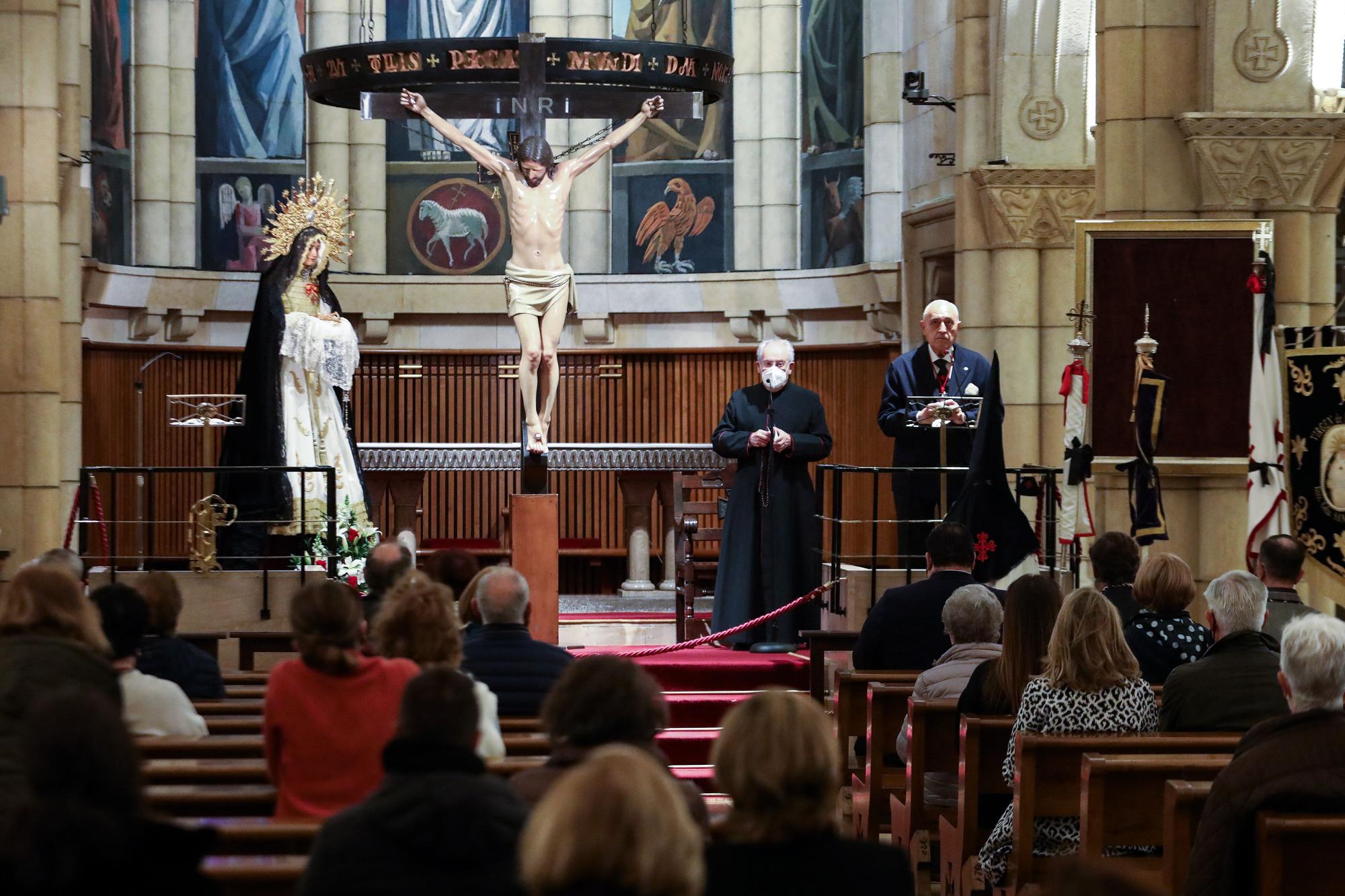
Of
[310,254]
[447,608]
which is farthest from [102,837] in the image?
[310,254]

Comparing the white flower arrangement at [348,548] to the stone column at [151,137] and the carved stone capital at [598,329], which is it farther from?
the stone column at [151,137]

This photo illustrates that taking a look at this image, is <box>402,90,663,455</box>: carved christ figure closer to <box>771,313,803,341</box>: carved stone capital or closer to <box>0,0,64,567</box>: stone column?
<box>0,0,64,567</box>: stone column

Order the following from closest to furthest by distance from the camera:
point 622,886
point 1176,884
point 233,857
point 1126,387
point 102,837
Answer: point 622,886
point 102,837
point 233,857
point 1176,884
point 1126,387

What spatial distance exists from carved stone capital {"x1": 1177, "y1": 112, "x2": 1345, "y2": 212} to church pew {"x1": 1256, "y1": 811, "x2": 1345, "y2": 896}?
5.73m

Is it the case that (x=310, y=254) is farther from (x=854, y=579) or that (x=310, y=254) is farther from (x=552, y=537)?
(x=854, y=579)

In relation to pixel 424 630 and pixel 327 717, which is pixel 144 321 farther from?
pixel 327 717

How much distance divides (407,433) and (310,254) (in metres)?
6.12

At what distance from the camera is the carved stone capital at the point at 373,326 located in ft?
54.4

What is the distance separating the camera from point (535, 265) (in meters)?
9.79

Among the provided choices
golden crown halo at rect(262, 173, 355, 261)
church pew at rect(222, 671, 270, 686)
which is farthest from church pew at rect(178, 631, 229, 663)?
golden crown halo at rect(262, 173, 355, 261)

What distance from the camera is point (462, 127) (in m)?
17.5

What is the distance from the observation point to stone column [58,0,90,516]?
42.8ft

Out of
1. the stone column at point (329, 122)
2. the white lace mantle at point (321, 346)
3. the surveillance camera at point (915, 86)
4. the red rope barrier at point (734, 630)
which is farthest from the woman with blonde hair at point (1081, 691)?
the stone column at point (329, 122)

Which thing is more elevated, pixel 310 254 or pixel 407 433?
pixel 310 254
